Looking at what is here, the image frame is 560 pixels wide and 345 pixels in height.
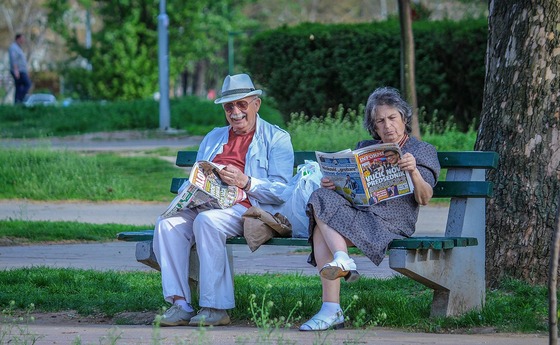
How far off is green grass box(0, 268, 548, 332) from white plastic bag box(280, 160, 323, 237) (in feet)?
1.25

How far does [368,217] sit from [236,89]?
115 centimetres

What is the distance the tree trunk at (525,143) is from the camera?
6398 mm

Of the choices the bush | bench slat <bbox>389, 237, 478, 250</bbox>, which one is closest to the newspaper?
bench slat <bbox>389, 237, 478, 250</bbox>

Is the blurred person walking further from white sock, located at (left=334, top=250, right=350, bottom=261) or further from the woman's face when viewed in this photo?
white sock, located at (left=334, top=250, right=350, bottom=261)

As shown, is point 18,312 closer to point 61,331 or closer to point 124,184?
point 61,331

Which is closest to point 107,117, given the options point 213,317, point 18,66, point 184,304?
point 18,66

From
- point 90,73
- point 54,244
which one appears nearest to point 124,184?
point 54,244

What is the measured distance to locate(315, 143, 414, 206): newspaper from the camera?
5.69m

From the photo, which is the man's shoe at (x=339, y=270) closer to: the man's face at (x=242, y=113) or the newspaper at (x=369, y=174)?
the newspaper at (x=369, y=174)

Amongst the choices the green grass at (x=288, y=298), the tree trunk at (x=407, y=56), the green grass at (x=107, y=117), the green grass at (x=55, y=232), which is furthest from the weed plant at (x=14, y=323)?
the green grass at (x=107, y=117)

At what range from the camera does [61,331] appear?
19.2 ft

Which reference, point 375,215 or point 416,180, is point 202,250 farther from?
point 416,180

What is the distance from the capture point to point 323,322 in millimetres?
5684

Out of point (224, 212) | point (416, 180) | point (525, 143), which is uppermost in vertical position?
point (525, 143)
